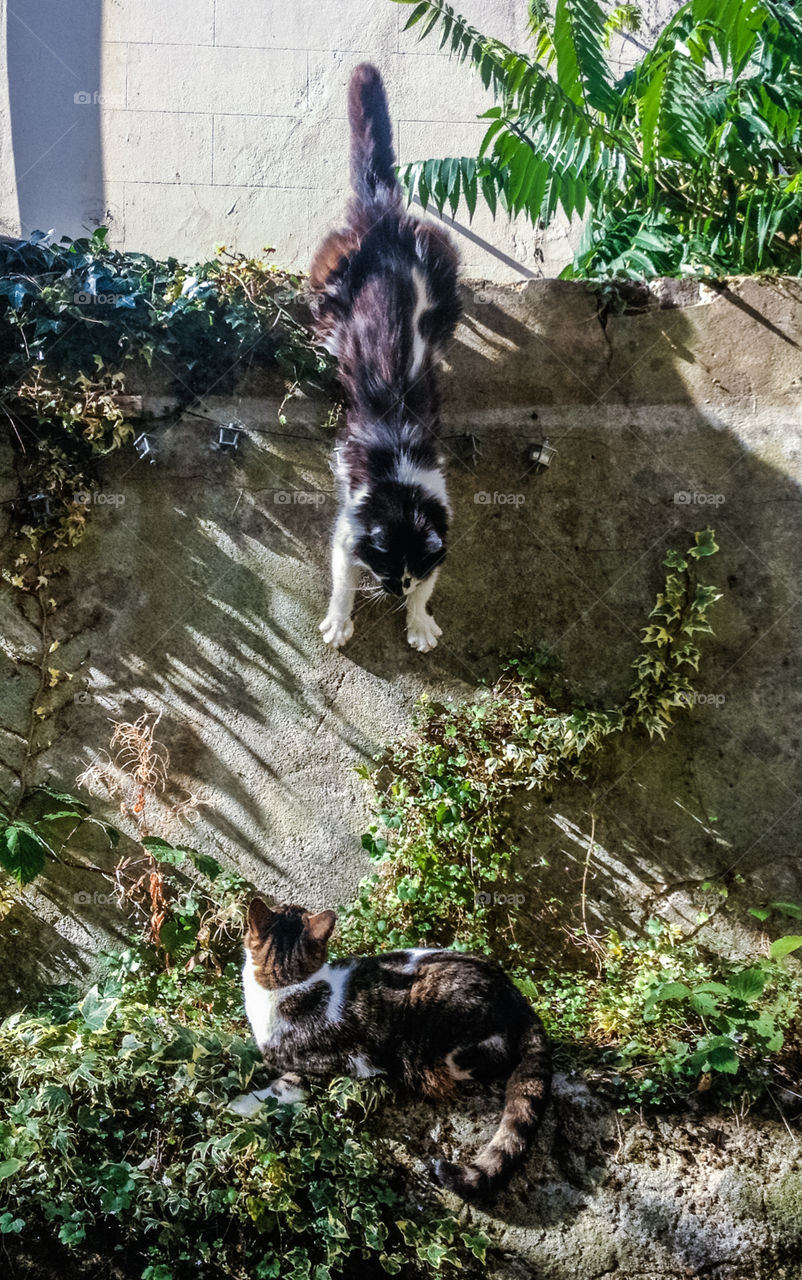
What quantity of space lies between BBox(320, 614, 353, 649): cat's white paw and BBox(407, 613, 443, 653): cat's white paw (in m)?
0.28

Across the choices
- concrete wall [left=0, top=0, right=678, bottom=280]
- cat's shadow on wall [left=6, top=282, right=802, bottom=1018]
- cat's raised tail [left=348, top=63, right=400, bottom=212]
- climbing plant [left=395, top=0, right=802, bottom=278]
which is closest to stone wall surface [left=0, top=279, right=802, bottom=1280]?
cat's shadow on wall [left=6, top=282, right=802, bottom=1018]

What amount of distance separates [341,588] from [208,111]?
9.18ft

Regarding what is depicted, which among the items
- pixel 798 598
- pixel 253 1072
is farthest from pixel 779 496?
pixel 253 1072

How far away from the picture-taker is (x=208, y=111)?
4.61 metres

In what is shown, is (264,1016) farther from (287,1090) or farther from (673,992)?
(673,992)

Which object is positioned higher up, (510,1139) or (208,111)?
(208,111)

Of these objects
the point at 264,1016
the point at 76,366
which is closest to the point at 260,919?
the point at 264,1016

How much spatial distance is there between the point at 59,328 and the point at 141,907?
2623 mm

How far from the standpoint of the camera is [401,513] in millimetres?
3555

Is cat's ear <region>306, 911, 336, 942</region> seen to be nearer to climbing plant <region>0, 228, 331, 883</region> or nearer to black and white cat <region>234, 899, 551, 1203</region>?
black and white cat <region>234, 899, 551, 1203</region>

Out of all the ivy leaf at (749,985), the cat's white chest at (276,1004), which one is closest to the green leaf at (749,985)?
the ivy leaf at (749,985)

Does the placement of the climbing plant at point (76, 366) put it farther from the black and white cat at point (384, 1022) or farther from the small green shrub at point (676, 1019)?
the small green shrub at point (676, 1019)

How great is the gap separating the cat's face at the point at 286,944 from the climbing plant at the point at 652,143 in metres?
3.30

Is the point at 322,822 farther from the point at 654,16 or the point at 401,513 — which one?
the point at 654,16
